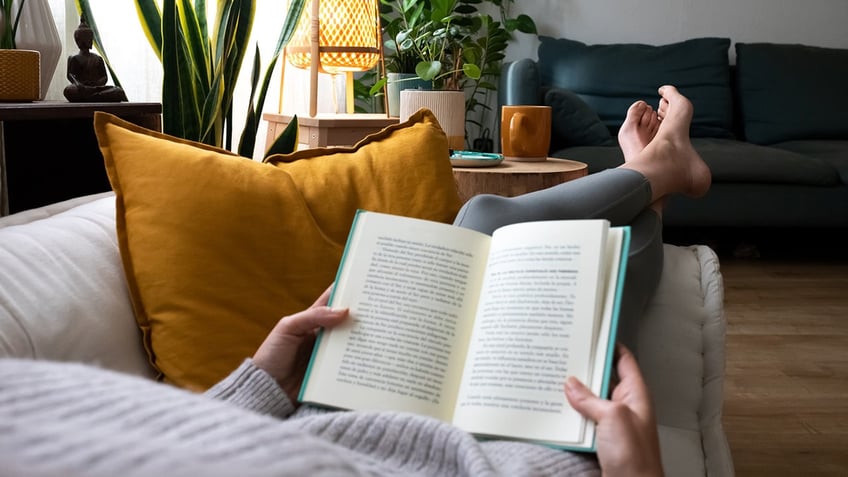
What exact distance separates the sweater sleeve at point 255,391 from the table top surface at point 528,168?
0.90 metres

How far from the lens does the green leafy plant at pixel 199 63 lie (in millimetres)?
1814

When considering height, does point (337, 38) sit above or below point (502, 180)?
above

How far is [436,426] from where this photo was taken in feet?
2.57

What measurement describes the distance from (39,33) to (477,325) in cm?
127

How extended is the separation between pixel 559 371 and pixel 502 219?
1.20 ft

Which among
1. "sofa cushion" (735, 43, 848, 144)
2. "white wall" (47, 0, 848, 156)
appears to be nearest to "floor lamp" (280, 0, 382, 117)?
"white wall" (47, 0, 848, 156)

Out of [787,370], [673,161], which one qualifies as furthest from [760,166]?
[673,161]

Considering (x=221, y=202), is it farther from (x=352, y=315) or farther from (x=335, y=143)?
(x=335, y=143)

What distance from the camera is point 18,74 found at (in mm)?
1550

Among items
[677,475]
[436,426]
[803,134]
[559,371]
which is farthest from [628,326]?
[803,134]

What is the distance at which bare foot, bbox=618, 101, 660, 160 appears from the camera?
173 cm

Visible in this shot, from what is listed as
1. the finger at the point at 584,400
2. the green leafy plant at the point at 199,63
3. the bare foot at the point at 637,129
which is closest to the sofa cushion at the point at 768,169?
the bare foot at the point at 637,129

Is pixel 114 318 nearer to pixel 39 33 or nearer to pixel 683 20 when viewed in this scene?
pixel 39 33

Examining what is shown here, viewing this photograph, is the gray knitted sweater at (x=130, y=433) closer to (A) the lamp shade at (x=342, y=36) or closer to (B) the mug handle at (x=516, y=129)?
(B) the mug handle at (x=516, y=129)
